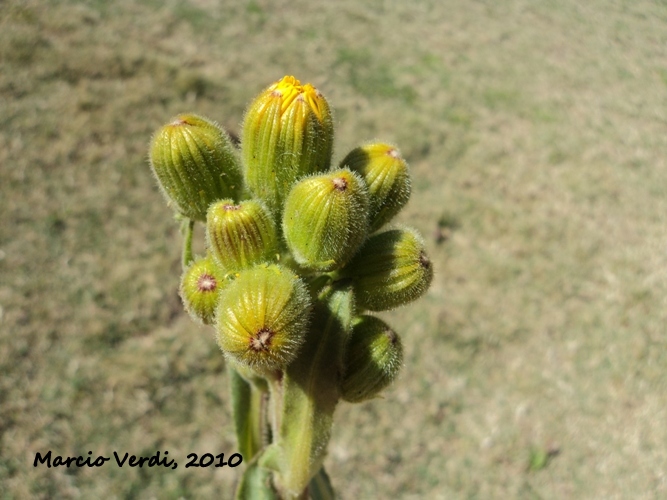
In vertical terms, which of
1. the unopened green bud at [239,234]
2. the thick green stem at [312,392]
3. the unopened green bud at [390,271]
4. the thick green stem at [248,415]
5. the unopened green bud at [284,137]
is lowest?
the thick green stem at [248,415]

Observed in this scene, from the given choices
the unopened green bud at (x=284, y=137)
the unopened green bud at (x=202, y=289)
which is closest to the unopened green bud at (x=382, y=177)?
the unopened green bud at (x=284, y=137)

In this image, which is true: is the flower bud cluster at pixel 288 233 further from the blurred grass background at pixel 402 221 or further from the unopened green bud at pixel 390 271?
the blurred grass background at pixel 402 221

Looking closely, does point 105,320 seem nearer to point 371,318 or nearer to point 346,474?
point 346,474

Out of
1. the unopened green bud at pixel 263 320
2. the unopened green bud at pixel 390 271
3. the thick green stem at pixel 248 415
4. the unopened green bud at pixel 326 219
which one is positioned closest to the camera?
the unopened green bud at pixel 263 320

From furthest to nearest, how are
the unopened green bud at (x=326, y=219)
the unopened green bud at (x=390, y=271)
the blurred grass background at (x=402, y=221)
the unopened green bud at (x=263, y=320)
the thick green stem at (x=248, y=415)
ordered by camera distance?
the blurred grass background at (x=402, y=221) → the thick green stem at (x=248, y=415) → the unopened green bud at (x=390, y=271) → the unopened green bud at (x=326, y=219) → the unopened green bud at (x=263, y=320)

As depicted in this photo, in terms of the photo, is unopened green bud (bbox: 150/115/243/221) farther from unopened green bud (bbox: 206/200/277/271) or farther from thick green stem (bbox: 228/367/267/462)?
thick green stem (bbox: 228/367/267/462)

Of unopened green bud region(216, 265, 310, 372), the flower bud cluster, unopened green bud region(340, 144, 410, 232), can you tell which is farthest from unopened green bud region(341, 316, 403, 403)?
unopened green bud region(340, 144, 410, 232)
